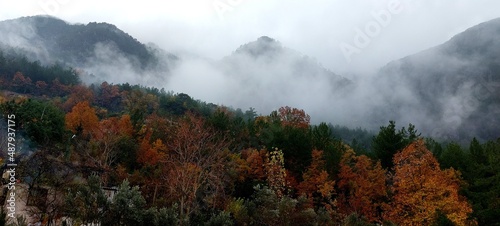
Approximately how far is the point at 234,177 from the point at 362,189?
11250 mm

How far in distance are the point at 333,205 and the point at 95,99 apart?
281 ft

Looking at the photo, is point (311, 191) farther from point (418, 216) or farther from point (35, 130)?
point (35, 130)

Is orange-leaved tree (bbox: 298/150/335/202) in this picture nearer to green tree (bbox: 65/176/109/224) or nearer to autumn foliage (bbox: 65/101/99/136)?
green tree (bbox: 65/176/109/224)

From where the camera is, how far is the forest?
21.3m

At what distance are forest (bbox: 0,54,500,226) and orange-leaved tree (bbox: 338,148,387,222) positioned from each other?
106mm

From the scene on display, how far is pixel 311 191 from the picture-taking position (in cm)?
3597

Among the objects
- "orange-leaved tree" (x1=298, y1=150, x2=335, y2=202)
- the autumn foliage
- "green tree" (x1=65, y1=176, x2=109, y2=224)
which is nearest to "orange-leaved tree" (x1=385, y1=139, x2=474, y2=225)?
"orange-leaved tree" (x1=298, y1=150, x2=335, y2=202)

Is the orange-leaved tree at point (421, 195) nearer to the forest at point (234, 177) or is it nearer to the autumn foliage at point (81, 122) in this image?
the forest at point (234, 177)

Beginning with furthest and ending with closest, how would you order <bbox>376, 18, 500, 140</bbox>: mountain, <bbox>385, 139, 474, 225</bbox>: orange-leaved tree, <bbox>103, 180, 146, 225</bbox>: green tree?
<bbox>376, 18, 500, 140</bbox>: mountain → <bbox>385, 139, 474, 225</bbox>: orange-leaved tree → <bbox>103, 180, 146, 225</bbox>: green tree

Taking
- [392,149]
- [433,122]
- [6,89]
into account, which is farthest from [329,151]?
[433,122]

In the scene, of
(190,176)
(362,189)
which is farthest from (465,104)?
(190,176)

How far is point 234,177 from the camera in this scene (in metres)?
35.2

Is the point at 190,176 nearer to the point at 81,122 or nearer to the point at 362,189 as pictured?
the point at 362,189

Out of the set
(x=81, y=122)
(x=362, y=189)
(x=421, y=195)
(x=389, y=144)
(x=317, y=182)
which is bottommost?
(x=362, y=189)
